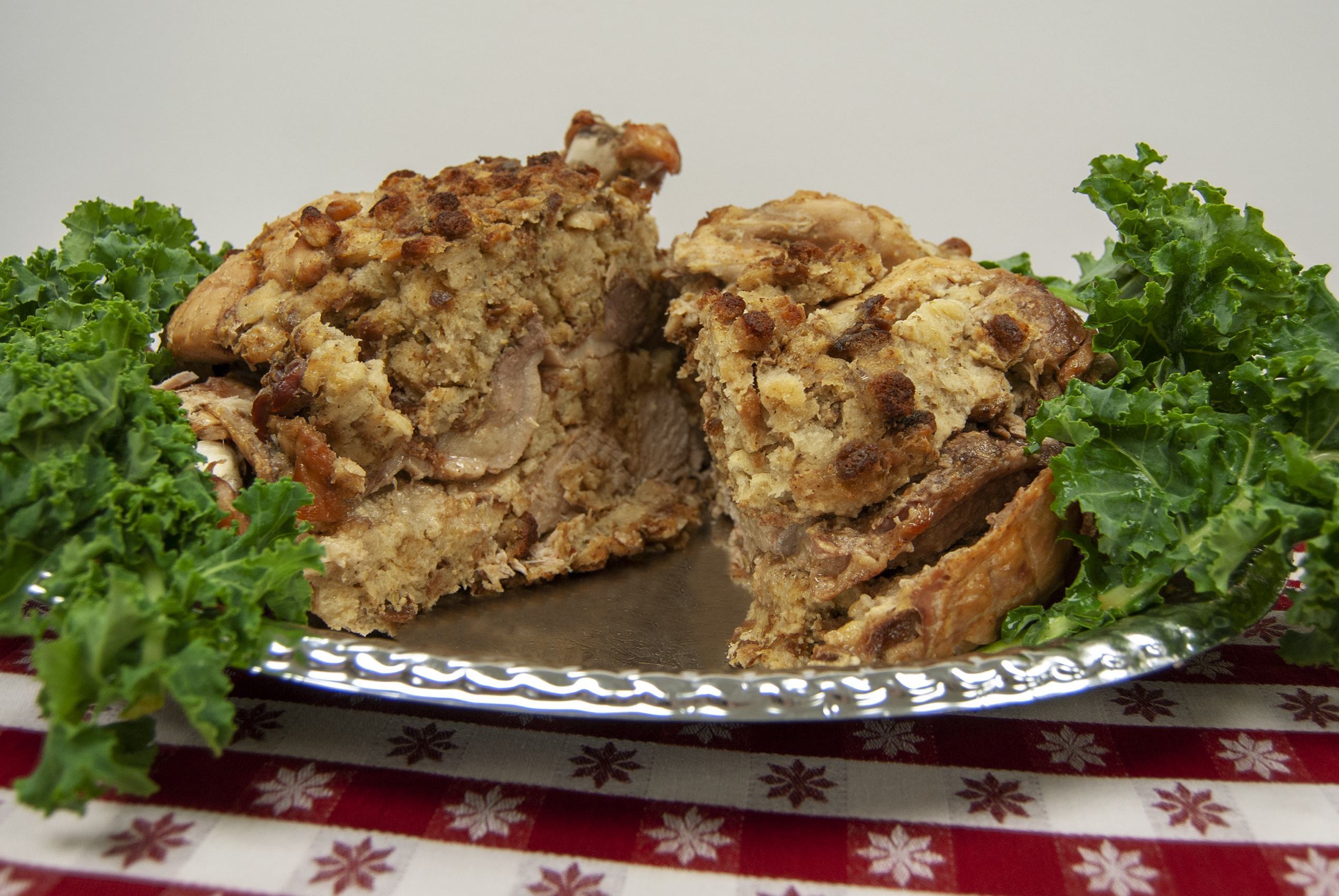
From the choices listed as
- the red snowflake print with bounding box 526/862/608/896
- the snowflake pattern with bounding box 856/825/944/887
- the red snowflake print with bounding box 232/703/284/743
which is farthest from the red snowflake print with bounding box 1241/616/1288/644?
the red snowflake print with bounding box 232/703/284/743

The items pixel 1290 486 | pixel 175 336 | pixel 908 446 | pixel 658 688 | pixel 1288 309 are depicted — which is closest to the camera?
pixel 658 688

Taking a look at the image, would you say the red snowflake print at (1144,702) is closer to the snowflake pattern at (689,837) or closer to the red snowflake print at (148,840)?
the snowflake pattern at (689,837)

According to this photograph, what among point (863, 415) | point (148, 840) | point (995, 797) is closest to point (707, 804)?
point (995, 797)

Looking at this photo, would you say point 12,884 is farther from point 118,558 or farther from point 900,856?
point 900,856

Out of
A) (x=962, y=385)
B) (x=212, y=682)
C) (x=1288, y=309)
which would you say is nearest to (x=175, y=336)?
(x=212, y=682)

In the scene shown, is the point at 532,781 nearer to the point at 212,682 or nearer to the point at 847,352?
the point at 212,682

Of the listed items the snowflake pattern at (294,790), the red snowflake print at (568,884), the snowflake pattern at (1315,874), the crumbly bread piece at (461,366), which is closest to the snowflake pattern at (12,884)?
the snowflake pattern at (294,790)
